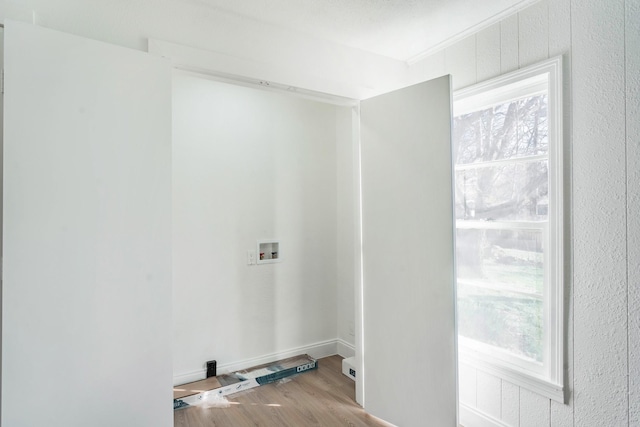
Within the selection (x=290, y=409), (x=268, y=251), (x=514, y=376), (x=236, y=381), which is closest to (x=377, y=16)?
(x=268, y=251)

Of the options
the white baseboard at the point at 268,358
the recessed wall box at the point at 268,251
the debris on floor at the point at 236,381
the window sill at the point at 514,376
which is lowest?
the debris on floor at the point at 236,381

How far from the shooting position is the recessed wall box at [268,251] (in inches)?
126

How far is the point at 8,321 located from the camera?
1.43m

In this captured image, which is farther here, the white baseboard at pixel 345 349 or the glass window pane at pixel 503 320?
the white baseboard at pixel 345 349

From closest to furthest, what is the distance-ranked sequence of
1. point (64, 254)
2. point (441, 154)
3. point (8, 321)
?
point (8, 321)
point (64, 254)
point (441, 154)

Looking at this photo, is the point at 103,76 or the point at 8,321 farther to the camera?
the point at 103,76

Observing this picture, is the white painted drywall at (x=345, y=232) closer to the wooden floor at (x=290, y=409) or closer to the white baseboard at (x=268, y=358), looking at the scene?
the white baseboard at (x=268, y=358)

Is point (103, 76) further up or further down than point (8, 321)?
further up

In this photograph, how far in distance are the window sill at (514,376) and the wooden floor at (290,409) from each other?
0.70m

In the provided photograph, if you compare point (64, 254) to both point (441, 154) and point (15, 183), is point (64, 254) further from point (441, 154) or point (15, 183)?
point (441, 154)

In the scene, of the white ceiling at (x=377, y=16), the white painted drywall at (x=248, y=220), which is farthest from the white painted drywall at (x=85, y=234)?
the white painted drywall at (x=248, y=220)

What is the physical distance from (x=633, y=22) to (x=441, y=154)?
3.23ft

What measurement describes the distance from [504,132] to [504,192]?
365 mm


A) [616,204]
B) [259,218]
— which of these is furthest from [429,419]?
[259,218]
